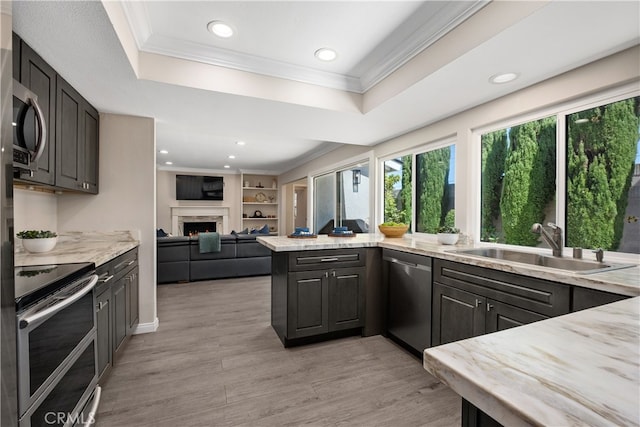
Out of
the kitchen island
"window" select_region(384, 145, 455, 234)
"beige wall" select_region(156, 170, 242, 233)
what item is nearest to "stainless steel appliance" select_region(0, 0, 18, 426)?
the kitchen island

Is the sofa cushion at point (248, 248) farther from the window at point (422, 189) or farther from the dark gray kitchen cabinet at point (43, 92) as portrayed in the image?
the dark gray kitchen cabinet at point (43, 92)

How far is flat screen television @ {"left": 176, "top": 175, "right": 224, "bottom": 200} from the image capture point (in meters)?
8.27

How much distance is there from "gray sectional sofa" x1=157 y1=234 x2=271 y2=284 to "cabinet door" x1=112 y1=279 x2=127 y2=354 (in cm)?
255

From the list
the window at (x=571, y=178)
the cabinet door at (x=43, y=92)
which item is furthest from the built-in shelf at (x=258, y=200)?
the window at (x=571, y=178)

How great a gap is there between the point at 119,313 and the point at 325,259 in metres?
1.67

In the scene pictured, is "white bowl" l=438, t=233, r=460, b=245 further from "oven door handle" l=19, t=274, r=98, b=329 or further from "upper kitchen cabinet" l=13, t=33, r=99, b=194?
"upper kitchen cabinet" l=13, t=33, r=99, b=194

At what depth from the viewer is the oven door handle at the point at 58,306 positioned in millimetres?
1026

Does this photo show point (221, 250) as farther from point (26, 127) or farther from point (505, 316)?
point (505, 316)

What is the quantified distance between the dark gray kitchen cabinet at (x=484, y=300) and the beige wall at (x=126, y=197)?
275cm

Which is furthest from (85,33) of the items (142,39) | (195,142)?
(195,142)

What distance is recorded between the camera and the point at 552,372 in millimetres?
508

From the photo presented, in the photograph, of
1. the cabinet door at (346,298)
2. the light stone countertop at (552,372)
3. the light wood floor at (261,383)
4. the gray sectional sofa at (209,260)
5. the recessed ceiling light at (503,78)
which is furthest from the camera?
the gray sectional sofa at (209,260)

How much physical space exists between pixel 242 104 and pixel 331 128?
3.69ft

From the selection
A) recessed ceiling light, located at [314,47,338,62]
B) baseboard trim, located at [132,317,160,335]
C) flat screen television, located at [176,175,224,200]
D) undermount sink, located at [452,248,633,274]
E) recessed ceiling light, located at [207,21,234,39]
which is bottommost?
baseboard trim, located at [132,317,160,335]
